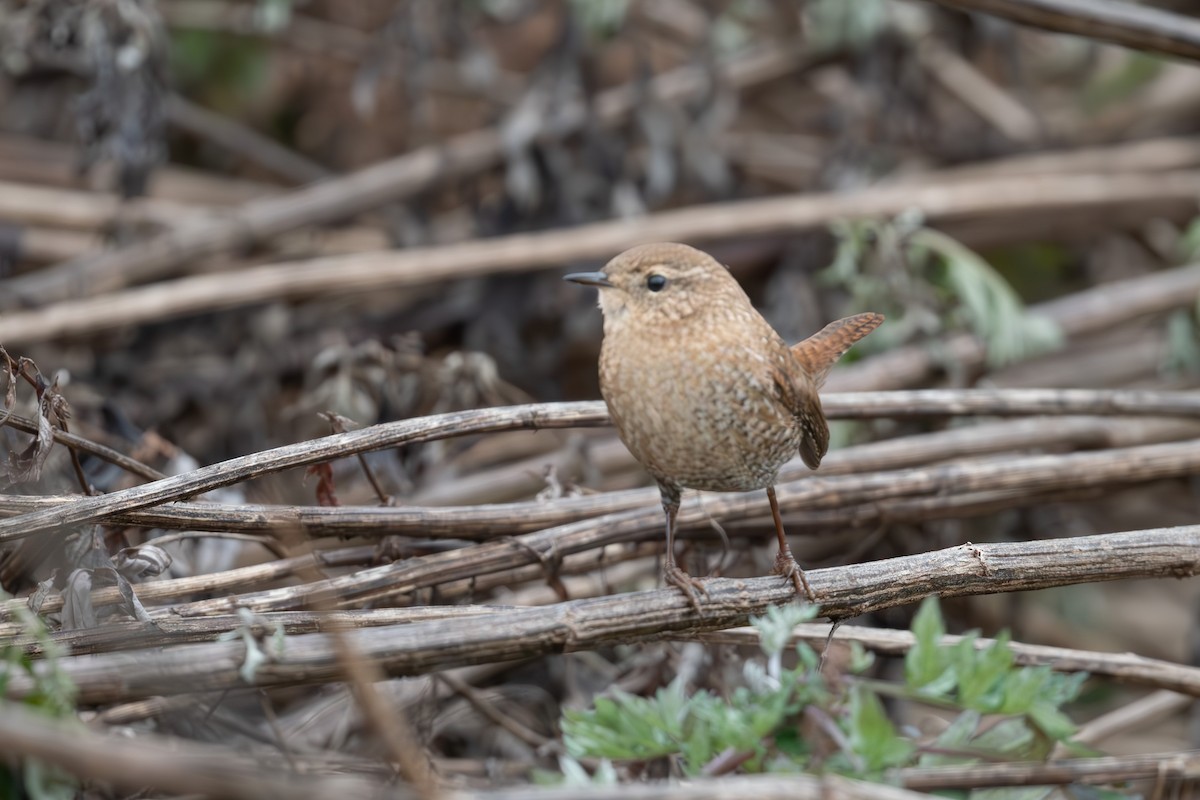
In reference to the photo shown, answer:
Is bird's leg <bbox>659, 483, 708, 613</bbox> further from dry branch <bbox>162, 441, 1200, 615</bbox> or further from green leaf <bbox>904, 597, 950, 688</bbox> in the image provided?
green leaf <bbox>904, 597, 950, 688</bbox>

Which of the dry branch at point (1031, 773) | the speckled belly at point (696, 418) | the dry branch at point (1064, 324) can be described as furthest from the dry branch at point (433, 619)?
the dry branch at point (1064, 324)

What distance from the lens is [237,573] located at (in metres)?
2.41

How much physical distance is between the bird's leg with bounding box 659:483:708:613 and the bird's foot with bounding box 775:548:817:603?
0.17m

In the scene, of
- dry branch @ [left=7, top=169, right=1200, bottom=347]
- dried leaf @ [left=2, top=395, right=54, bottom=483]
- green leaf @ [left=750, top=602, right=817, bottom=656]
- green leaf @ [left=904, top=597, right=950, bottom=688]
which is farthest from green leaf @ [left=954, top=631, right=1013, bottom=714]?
dry branch @ [left=7, top=169, right=1200, bottom=347]

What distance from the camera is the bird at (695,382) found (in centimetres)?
231

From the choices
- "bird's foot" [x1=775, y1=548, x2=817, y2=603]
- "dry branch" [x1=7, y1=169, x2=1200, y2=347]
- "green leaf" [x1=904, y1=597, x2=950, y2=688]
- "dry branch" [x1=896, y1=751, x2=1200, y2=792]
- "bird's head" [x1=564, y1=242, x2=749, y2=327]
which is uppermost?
"dry branch" [x1=7, y1=169, x2=1200, y2=347]

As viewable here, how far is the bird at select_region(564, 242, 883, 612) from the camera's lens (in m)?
2.31

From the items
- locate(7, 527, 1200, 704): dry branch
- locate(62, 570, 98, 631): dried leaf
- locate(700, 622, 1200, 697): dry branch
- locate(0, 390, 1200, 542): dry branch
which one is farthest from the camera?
locate(700, 622, 1200, 697): dry branch

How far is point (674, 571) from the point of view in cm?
215

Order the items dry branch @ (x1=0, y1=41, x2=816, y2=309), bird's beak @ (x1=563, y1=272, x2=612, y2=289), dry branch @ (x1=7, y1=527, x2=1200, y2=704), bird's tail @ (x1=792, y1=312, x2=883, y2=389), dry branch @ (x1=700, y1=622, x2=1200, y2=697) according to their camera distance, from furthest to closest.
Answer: dry branch @ (x1=0, y1=41, x2=816, y2=309)
bird's tail @ (x1=792, y1=312, x2=883, y2=389)
bird's beak @ (x1=563, y1=272, x2=612, y2=289)
dry branch @ (x1=700, y1=622, x2=1200, y2=697)
dry branch @ (x1=7, y1=527, x2=1200, y2=704)

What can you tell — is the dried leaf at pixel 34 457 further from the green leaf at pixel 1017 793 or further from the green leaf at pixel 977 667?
the green leaf at pixel 1017 793

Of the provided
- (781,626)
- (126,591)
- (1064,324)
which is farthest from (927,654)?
(1064,324)

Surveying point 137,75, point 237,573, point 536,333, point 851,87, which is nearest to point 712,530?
point 237,573

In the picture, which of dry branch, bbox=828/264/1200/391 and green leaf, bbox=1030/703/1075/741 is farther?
dry branch, bbox=828/264/1200/391
